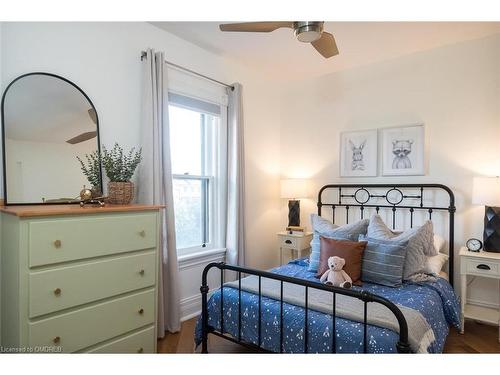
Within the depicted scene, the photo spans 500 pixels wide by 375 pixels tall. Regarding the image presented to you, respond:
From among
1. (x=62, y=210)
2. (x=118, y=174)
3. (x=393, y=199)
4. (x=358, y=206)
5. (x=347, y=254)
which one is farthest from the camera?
(x=358, y=206)

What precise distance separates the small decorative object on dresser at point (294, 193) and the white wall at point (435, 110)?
0.70 feet

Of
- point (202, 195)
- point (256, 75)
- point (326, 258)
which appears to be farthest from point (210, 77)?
point (326, 258)

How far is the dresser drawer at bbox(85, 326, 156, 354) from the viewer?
179 cm

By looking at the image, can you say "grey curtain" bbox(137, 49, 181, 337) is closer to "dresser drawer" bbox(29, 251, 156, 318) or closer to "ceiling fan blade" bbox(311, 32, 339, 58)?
"dresser drawer" bbox(29, 251, 156, 318)

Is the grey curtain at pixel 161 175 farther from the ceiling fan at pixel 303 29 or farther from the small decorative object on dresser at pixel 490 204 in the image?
the small decorative object on dresser at pixel 490 204

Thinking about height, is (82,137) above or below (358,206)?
above

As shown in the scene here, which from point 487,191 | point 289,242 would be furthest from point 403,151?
point 289,242

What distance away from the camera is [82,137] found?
2248 mm

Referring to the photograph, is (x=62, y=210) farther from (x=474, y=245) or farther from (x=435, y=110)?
(x=435, y=110)

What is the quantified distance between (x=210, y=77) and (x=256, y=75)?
2.54 ft

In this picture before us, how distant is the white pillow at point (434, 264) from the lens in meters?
2.42

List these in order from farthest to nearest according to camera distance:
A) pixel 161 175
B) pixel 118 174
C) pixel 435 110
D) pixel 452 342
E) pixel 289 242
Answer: pixel 289 242 < pixel 435 110 < pixel 161 175 < pixel 452 342 < pixel 118 174

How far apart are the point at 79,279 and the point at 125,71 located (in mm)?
1636

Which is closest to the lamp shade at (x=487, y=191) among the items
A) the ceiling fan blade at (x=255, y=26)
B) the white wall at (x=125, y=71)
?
the ceiling fan blade at (x=255, y=26)
